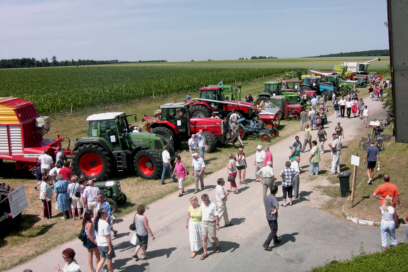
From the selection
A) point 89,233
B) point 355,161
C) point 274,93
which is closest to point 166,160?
point 89,233

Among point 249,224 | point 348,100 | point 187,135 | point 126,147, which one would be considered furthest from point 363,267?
point 348,100

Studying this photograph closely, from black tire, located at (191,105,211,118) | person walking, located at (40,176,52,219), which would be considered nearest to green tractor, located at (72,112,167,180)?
person walking, located at (40,176,52,219)

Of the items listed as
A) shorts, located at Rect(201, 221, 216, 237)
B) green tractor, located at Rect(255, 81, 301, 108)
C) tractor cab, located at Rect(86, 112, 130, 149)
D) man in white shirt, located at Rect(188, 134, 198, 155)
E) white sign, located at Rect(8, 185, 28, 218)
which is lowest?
shorts, located at Rect(201, 221, 216, 237)

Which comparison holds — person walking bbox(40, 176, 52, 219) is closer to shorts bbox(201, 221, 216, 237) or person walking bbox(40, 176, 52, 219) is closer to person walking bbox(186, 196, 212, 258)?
person walking bbox(186, 196, 212, 258)

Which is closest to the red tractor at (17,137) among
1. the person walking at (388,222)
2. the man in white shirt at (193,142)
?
the man in white shirt at (193,142)

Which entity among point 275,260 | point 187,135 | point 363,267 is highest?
point 187,135

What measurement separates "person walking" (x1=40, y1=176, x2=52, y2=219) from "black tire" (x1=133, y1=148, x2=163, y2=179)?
3323 mm

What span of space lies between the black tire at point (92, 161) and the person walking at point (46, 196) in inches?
97.4

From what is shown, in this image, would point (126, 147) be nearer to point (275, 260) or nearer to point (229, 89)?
point (275, 260)

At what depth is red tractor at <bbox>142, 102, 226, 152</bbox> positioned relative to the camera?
1590 cm

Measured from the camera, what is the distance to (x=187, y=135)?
16.2 m

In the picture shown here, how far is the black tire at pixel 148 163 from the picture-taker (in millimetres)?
12523

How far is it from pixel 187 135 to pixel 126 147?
3.68m

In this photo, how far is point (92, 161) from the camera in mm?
12789
